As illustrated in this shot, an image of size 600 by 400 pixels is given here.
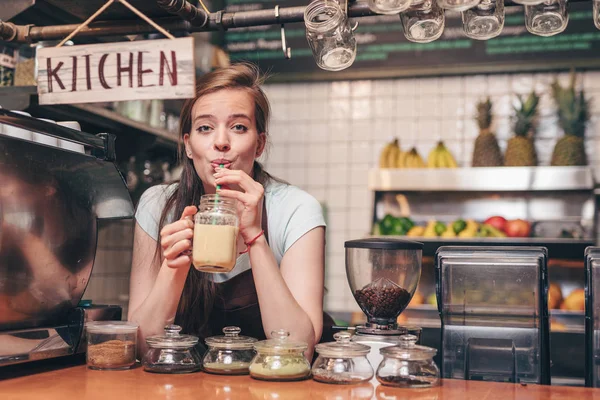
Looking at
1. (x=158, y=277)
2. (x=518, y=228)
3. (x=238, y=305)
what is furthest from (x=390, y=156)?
(x=158, y=277)

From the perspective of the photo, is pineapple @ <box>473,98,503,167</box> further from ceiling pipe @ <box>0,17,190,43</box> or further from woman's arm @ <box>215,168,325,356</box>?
ceiling pipe @ <box>0,17,190,43</box>

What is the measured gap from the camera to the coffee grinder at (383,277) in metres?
1.56

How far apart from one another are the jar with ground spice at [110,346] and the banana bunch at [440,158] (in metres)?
2.75

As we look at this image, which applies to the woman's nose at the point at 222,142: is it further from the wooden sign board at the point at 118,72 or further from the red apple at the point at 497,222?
the red apple at the point at 497,222

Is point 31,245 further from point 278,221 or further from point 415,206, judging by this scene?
point 415,206

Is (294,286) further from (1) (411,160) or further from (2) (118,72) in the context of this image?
(1) (411,160)

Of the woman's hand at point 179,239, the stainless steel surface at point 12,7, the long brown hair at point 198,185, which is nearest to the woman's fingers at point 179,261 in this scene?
the woman's hand at point 179,239

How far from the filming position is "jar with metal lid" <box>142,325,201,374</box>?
4.52 ft

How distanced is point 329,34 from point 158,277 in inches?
27.3

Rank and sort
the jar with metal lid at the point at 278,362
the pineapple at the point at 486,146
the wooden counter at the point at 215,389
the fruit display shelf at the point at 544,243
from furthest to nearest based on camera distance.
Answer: the pineapple at the point at 486,146
the fruit display shelf at the point at 544,243
the jar with metal lid at the point at 278,362
the wooden counter at the point at 215,389

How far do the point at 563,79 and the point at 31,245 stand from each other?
3.38m

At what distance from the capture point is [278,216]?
190 cm

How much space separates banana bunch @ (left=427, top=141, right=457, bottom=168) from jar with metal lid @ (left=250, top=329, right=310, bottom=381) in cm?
275

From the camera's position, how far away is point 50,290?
1.50 m
